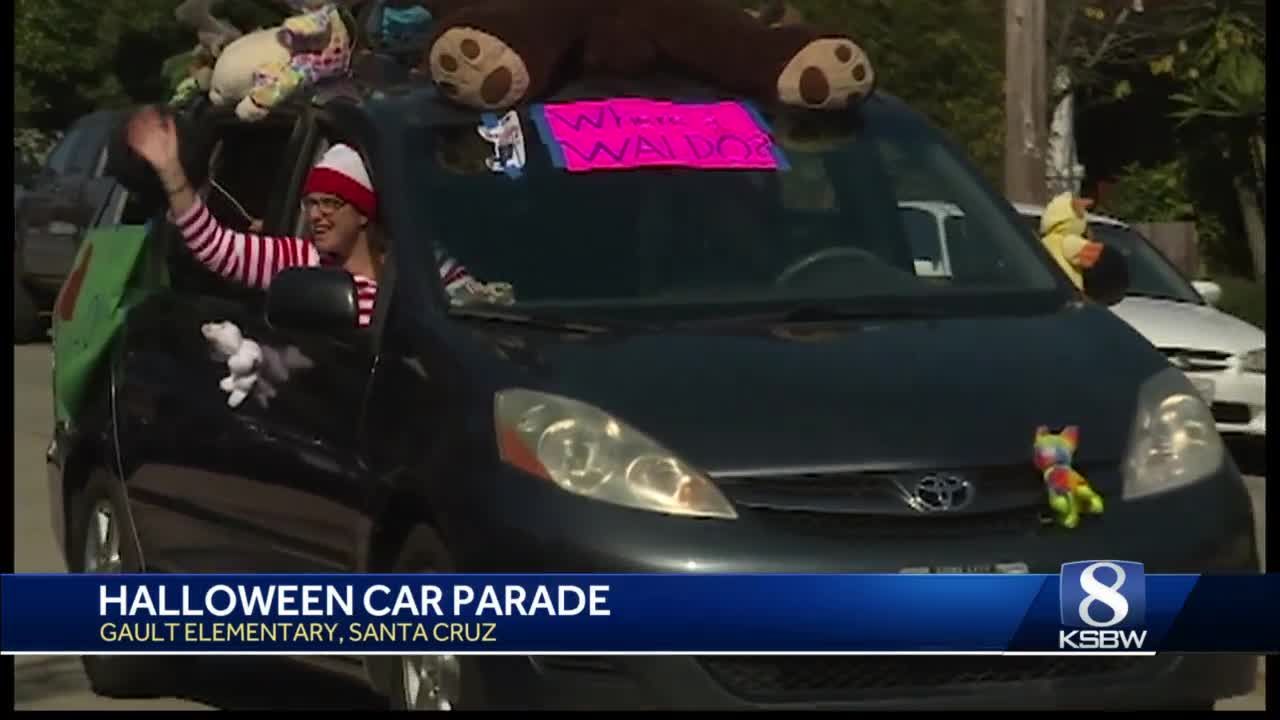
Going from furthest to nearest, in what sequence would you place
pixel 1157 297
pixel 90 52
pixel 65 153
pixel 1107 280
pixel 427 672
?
pixel 90 52, pixel 65 153, pixel 1157 297, pixel 1107 280, pixel 427 672

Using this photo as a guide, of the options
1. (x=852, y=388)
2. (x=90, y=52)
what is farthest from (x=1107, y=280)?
(x=90, y=52)

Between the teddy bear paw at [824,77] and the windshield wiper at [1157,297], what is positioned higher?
the teddy bear paw at [824,77]

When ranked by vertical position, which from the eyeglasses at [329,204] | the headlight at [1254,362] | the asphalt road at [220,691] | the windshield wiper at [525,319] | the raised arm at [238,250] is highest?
the windshield wiper at [525,319]

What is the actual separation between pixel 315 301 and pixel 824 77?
153cm

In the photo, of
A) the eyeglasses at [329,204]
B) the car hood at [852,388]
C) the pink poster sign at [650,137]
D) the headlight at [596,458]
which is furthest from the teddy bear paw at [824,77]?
the headlight at [596,458]

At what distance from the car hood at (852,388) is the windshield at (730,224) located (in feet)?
1.11

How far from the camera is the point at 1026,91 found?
21.4 m

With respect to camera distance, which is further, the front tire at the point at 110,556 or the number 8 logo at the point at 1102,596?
the front tire at the point at 110,556

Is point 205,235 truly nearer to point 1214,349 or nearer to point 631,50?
point 631,50

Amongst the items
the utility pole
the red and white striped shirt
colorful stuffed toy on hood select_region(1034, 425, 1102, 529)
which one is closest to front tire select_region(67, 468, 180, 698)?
the red and white striped shirt

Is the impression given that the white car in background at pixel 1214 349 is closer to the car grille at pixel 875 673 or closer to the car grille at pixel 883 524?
the car grille at pixel 875 673

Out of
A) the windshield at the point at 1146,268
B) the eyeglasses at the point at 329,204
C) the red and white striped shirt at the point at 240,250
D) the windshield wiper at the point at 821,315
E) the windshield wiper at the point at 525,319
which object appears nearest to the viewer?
the windshield wiper at the point at 525,319

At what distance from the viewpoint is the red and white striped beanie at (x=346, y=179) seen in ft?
27.0

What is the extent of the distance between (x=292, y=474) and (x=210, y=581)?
383 millimetres
